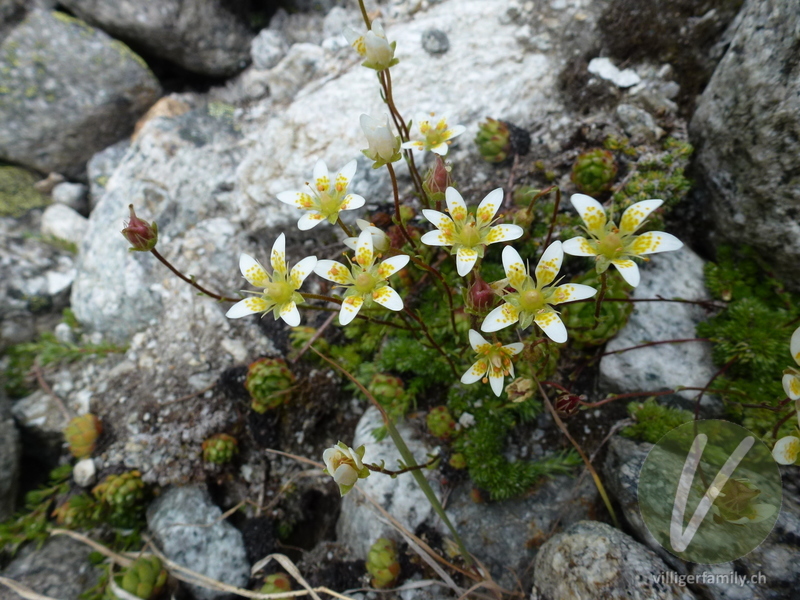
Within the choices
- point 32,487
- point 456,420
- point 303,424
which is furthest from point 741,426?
point 32,487

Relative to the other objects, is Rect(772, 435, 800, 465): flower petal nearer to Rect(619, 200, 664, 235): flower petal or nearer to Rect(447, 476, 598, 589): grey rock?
Rect(447, 476, 598, 589): grey rock

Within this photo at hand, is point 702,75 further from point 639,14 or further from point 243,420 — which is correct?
point 243,420

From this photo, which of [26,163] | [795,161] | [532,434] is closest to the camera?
[795,161]

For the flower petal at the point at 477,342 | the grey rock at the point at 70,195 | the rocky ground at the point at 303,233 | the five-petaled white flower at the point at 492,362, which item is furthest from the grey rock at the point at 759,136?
the grey rock at the point at 70,195

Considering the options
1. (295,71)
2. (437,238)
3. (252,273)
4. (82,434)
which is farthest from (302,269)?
(295,71)

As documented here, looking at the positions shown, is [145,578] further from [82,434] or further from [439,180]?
[439,180]

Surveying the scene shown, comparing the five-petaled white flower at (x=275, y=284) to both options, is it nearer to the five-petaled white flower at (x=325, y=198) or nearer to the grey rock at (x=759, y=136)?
the five-petaled white flower at (x=325, y=198)
